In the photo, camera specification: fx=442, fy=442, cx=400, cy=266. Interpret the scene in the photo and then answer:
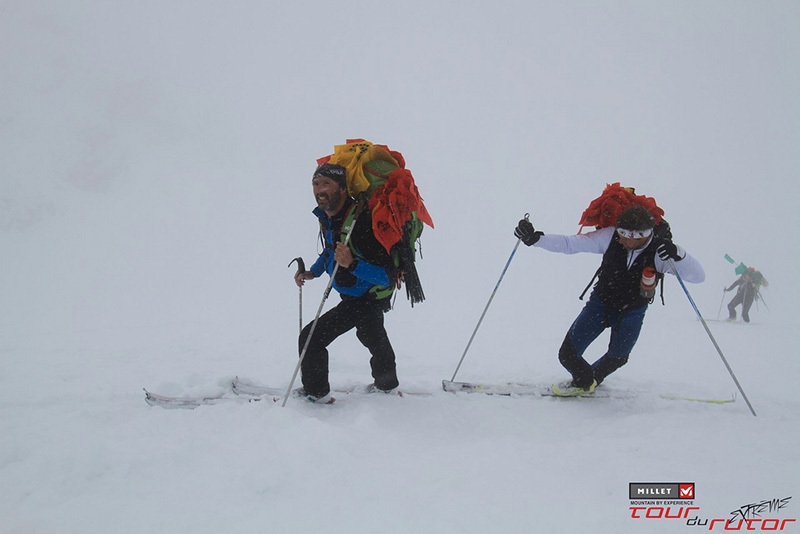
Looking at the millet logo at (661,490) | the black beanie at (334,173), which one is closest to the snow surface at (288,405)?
the millet logo at (661,490)

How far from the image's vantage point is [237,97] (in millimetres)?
68062

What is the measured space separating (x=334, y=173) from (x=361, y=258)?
2.49 ft

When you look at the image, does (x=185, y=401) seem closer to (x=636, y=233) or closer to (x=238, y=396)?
(x=238, y=396)

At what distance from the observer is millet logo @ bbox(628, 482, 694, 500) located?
7.85 feet

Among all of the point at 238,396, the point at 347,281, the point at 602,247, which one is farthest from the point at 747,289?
the point at 238,396

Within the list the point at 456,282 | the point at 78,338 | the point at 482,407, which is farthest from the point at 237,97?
the point at 482,407

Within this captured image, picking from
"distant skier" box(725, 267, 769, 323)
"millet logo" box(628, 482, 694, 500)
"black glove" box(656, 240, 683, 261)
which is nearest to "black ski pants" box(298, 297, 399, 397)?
"millet logo" box(628, 482, 694, 500)

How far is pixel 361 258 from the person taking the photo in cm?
366

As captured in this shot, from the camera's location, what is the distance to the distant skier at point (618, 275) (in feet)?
12.9

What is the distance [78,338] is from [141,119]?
141 feet

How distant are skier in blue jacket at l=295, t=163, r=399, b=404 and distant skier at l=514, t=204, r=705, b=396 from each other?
1505 millimetres

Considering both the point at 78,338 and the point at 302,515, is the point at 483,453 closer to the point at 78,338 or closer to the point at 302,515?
the point at 302,515

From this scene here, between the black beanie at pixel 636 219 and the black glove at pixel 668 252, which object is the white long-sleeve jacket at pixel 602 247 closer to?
the black glove at pixel 668 252

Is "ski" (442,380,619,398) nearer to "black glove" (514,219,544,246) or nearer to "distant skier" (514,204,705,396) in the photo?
"distant skier" (514,204,705,396)
